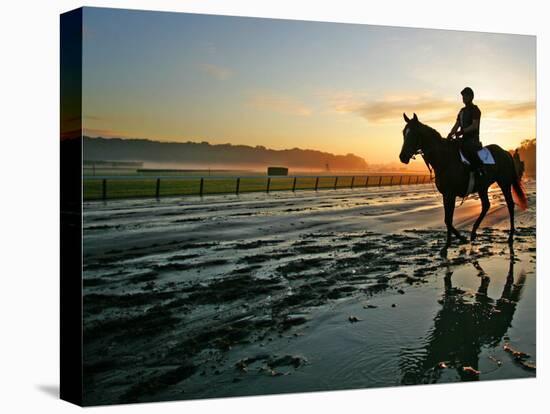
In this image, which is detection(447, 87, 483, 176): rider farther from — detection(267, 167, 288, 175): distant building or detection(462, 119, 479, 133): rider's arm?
detection(267, 167, 288, 175): distant building

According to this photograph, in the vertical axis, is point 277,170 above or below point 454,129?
below

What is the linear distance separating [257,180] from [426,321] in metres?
2.69

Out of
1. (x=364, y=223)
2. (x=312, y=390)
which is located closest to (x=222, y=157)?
(x=364, y=223)

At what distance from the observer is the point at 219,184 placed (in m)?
8.34

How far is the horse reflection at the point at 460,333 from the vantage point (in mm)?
8062

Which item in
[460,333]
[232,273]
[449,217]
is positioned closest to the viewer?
[232,273]

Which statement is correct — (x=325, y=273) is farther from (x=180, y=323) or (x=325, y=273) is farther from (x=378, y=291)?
(x=180, y=323)

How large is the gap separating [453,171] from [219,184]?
338cm

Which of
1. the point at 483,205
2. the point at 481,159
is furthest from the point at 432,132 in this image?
the point at 483,205

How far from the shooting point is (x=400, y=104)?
29.5 feet

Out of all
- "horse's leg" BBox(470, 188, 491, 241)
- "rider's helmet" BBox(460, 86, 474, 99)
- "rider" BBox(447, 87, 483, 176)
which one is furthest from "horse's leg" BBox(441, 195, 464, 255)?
"rider's helmet" BBox(460, 86, 474, 99)

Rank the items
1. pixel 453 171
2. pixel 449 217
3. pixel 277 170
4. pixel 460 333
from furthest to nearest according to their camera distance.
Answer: pixel 453 171 → pixel 449 217 → pixel 277 170 → pixel 460 333

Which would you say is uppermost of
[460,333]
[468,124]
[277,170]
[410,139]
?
[468,124]

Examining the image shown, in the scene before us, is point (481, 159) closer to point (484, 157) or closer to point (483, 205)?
point (484, 157)
